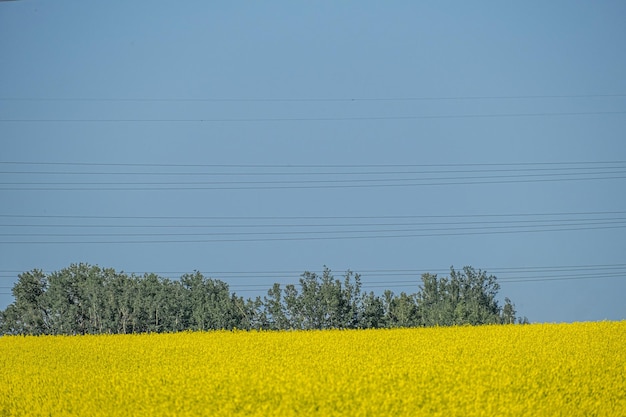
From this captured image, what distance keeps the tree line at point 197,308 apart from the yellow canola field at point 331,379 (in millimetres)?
7767

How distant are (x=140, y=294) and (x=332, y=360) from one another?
16.7m

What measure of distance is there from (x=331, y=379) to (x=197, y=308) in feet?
65.2

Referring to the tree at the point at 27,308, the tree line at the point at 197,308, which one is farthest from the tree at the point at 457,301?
the tree at the point at 27,308

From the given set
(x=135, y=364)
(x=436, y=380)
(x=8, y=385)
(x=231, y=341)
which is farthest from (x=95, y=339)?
(x=436, y=380)

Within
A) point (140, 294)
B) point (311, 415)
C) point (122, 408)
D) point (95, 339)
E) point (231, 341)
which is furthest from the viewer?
point (140, 294)

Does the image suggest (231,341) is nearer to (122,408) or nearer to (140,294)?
(140,294)

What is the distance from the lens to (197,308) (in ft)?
112

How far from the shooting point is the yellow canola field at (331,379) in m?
13.6

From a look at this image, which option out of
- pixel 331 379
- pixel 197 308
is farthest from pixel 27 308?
pixel 331 379

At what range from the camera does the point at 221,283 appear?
3519 centimetres

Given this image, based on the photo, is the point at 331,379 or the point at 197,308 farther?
the point at 197,308

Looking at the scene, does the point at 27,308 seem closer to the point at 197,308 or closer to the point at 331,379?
the point at 197,308

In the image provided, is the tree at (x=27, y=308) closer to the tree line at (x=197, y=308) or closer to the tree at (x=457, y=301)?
the tree line at (x=197, y=308)

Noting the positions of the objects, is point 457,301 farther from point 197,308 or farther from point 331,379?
point 331,379
